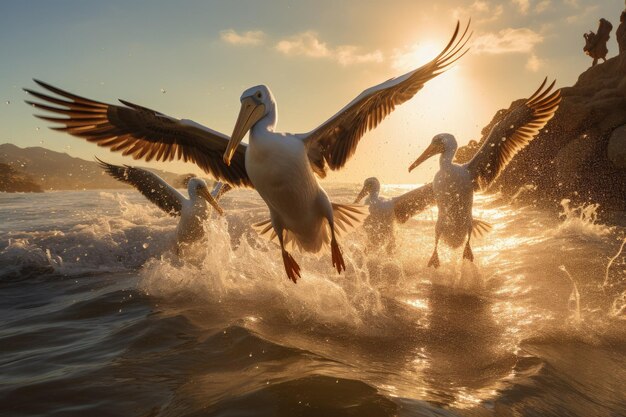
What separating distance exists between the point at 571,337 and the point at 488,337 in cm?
66

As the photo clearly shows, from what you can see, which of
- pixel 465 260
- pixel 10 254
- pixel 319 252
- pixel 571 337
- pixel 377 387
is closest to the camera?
pixel 377 387

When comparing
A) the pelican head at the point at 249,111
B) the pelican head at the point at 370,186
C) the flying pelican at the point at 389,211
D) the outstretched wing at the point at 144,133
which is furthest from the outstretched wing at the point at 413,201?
the pelican head at the point at 249,111

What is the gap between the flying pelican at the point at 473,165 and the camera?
713 cm

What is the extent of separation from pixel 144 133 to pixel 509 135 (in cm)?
559

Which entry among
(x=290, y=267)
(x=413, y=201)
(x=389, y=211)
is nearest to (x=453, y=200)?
(x=413, y=201)

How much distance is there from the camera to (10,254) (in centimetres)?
888

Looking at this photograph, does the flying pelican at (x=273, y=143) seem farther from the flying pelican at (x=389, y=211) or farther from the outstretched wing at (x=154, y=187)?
the outstretched wing at (x=154, y=187)

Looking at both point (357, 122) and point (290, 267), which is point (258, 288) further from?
point (357, 122)

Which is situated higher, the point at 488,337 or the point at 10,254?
the point at 10,254

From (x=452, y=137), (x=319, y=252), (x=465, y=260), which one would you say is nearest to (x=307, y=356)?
(x=319, y=252)

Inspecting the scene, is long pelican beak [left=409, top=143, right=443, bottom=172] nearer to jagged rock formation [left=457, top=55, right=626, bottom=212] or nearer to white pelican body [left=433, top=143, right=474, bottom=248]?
white pelican body [left=433, top=143, right=474, bottom=248]

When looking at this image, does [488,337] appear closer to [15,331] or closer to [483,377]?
[483,377]

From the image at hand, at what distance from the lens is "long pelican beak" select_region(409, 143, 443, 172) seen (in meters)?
7.48

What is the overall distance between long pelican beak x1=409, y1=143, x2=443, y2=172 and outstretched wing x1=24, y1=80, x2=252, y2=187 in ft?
10.5
